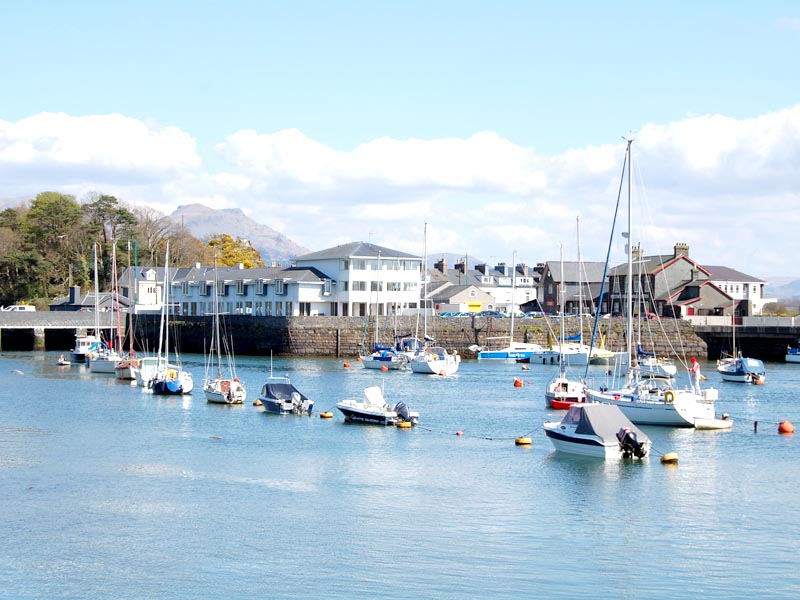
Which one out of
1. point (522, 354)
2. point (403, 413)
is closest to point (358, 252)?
point (522, 354)

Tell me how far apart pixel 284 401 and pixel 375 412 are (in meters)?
6.25

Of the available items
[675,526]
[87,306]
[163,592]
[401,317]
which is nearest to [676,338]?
[401,317]

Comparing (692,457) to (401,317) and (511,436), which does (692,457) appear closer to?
(511,436)

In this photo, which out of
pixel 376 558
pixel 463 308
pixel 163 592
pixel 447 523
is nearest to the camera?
pixel 163 592

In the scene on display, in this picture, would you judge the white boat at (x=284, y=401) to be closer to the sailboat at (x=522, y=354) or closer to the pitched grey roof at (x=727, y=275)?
the sailboat at (x=522, y=354)

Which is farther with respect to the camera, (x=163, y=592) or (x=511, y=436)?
(x=511, y=436)

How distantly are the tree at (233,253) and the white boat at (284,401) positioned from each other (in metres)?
102

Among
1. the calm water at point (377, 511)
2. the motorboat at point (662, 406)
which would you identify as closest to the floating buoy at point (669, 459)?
the calm water at point (377, 511)

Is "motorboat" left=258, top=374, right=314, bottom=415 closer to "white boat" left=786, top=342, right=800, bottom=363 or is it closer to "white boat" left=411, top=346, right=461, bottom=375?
"white boat" left=411, top=346, right=461, bottom=375

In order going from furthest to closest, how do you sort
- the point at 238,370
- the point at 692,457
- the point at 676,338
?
the point at 676,338 → the point at 238,370 → the point at 692,457

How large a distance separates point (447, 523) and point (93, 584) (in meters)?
9.92

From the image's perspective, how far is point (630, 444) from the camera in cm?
3934

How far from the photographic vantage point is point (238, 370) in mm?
86125

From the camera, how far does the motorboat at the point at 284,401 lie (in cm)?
5412
